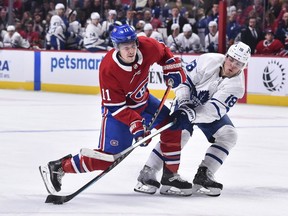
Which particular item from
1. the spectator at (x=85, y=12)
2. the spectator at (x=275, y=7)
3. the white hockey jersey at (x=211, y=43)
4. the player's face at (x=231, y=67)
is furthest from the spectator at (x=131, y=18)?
the player's face at (x=231, y=67)

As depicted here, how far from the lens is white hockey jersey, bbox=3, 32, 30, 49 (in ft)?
58.2

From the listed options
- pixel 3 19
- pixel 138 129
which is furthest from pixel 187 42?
pixel 138 129

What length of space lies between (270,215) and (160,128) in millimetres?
1035

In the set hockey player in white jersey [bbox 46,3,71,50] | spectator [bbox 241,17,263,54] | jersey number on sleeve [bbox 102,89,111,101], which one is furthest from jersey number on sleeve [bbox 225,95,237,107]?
hockey player in white jersey [bbox 46,3,71,50]

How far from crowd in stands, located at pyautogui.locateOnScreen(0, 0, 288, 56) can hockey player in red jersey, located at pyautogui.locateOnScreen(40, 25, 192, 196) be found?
8544mm

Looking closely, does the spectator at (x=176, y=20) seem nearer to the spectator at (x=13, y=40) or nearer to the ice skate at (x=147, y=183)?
the spectator at (x=13, y=40)

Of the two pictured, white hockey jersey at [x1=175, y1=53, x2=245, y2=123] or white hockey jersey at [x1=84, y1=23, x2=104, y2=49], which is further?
white hockey jersey at [x1=84, y1=23, x2=104, y2=49]

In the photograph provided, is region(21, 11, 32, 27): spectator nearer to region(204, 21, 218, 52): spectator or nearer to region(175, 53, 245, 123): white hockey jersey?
region(204, 21, 218, 52): spectator

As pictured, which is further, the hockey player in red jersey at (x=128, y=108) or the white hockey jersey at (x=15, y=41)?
the white hockey jersey at (x=15, y=41)

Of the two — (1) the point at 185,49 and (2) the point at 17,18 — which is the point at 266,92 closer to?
(1) the point at 185,49

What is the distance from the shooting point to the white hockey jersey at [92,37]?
53.0ft

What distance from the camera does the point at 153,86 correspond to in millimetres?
14898

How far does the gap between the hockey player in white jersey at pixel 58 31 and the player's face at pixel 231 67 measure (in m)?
11.5

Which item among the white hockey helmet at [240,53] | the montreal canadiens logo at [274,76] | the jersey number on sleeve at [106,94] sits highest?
the white hockey helmet at [240,53]
